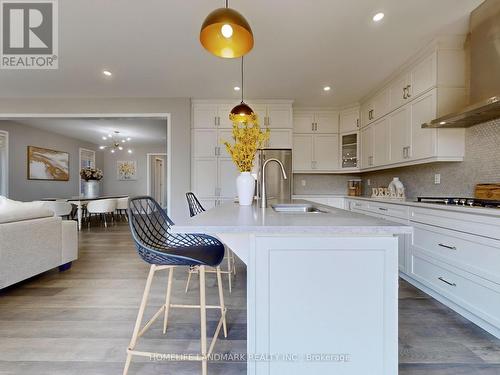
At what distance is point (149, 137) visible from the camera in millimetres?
7660

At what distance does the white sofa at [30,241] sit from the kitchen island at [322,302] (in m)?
2.40

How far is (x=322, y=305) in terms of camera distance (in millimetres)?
1041

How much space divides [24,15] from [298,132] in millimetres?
3938

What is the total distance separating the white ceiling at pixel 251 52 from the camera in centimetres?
212

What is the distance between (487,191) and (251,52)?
266 cm

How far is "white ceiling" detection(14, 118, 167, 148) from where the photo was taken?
18.9 ft

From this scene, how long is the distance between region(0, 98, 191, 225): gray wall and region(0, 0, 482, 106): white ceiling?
0.59ft

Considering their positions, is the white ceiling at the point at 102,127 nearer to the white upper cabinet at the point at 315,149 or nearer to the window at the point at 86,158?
the window at the point at 86,158

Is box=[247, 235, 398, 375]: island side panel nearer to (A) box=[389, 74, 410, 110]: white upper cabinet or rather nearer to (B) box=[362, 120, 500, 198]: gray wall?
(B) box=[362, 120, 500, 198]: gray wall

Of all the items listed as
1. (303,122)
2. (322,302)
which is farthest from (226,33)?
(303,122)

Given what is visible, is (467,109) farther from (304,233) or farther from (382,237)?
(304,233)

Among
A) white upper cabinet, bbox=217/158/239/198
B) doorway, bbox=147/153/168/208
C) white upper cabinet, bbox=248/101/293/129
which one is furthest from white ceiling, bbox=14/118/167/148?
white upper cabinet, bbox=248/101/293/129

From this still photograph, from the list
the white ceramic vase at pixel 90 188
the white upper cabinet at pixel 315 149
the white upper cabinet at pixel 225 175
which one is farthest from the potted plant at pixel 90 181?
the white upper cabinet at pixel 315 149

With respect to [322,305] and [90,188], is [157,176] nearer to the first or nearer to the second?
[90,188]
